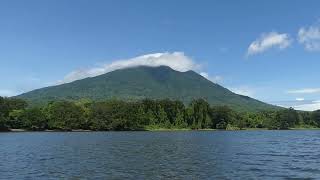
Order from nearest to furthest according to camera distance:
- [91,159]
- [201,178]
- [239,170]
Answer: [201,178]
[239,170]
[91,159]

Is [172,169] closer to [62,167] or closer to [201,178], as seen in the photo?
[201,178]

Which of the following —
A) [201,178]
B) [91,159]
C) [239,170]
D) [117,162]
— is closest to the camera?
[201,178]

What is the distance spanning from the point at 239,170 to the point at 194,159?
1276cm

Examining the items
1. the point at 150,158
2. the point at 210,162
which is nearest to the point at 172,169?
the point at 210,162

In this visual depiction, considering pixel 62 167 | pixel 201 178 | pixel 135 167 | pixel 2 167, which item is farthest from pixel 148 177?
pixel 2 167

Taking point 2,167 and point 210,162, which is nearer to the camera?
point 2,167

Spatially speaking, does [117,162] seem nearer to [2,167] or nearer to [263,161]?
[2,167]

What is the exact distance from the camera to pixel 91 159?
59.6 metres

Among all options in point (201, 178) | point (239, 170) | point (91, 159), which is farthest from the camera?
point (91, 159)

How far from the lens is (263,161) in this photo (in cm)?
5812

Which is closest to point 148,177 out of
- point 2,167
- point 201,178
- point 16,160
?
point 201,178

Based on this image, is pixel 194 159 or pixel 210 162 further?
pixel 194 159

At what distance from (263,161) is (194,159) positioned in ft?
28.4

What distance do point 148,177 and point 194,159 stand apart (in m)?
18.5
